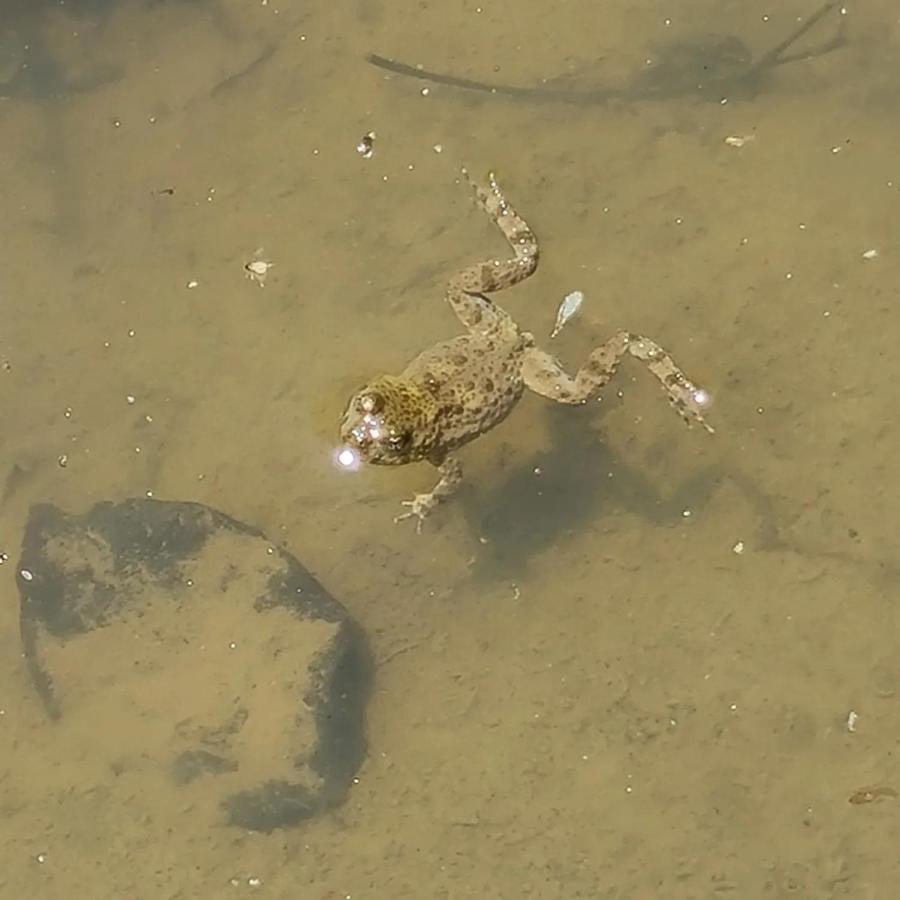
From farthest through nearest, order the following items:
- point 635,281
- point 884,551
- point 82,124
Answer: point 82,124 → point 635,281 → point 884,551

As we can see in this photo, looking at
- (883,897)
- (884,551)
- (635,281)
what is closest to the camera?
(883,897)

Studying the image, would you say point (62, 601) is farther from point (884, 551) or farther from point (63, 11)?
point (884, 551)

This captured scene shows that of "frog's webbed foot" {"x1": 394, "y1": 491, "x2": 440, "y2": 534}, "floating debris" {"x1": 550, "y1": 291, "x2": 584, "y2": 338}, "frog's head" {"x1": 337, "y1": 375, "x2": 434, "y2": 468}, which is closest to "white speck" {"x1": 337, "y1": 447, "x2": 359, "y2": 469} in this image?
"frog's webbed foot" {"x1": 394, "y1": 491, "x2": 440, "y2": 534}

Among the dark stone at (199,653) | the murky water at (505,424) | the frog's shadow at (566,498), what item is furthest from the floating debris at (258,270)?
the frog's shadow at (566,498)

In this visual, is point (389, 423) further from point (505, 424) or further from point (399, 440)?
point (505, 424)

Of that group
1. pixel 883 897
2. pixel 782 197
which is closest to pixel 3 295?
pixel 782 197

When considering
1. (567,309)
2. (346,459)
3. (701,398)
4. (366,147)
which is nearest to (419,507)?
(346,459)

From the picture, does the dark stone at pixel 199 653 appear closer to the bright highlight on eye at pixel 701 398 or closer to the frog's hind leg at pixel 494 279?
the frog's hind leg at pixel 494 279
